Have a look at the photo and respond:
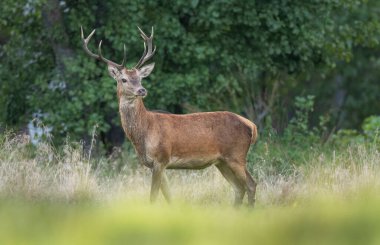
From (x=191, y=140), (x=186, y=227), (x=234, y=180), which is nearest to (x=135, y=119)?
(x=191, y=140)

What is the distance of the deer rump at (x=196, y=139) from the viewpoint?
426 inches

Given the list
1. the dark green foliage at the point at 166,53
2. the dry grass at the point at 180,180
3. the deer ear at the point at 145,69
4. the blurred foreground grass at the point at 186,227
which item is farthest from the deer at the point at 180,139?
the blurred foreground grass at the point at 186,227

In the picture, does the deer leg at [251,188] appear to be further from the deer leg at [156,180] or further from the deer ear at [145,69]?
the deer ear at [145,69]

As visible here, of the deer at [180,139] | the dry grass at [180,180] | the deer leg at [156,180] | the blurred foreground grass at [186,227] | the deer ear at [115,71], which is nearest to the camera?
the blurred foreground grass at [186,227]

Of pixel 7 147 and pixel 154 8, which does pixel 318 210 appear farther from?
pixel 154 8

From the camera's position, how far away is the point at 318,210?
582 cm

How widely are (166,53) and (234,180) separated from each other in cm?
476

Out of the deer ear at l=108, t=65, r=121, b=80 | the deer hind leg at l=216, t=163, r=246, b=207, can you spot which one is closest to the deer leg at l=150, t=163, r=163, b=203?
the deer hind leg at l=216, t=163, r=246, b=207

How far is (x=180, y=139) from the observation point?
11.0 metres

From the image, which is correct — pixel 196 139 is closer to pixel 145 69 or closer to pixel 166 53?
pixel 145 69

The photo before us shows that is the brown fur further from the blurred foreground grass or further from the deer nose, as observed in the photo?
the blurred foreground grass

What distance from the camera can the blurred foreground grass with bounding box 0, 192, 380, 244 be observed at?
5043 millimetres

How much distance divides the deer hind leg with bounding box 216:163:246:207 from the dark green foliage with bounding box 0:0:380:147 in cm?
373

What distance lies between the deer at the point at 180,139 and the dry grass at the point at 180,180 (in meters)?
0.23
